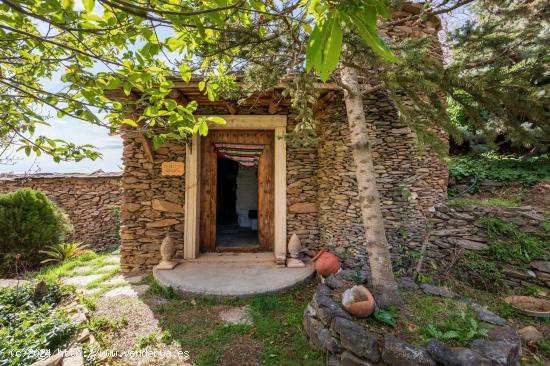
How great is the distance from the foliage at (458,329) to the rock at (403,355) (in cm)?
28

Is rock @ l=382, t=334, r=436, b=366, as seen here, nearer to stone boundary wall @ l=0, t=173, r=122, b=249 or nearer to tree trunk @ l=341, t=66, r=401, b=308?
tree trunk @ l=341, t=66, r=401, b=308

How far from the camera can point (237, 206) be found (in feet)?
26.8

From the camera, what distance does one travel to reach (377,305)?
8.14ft

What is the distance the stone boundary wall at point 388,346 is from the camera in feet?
6.02

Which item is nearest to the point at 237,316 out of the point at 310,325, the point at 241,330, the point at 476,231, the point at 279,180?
the point at 241,330

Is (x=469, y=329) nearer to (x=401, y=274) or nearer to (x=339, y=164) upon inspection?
(x=401, y=274)

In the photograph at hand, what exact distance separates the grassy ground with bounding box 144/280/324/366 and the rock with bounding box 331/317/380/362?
0.38 meters

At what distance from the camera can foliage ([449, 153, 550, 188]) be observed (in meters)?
4.33

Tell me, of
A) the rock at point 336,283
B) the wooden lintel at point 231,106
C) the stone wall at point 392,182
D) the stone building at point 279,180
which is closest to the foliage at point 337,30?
the rock at point 336,283

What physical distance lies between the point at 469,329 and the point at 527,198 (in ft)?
9.97

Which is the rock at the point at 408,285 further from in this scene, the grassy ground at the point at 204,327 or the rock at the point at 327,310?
the grassy ground at the point at 204,327

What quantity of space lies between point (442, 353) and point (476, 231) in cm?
243

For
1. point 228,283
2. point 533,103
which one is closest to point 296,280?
point 228,283

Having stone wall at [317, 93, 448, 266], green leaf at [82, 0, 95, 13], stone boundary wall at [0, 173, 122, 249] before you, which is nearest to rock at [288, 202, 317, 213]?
stone wall at [317, 93, 448, 266]
